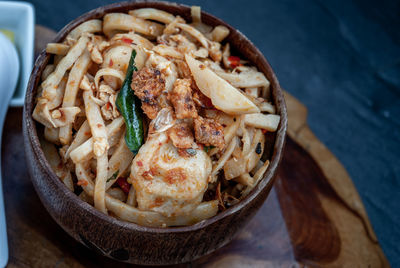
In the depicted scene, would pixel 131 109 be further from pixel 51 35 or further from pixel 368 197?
pixel 368 197

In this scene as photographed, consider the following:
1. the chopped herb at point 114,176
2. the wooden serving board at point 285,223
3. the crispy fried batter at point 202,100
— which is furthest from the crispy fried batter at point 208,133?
the wooden serving board at point 285,223

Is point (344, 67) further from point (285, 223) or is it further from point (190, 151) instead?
point (190, 151)

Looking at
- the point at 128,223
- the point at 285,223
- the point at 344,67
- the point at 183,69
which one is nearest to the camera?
the point at 128,223

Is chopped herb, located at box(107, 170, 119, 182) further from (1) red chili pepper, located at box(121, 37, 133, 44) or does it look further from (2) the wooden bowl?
(1) red chili pepper, located at box(121, 37, 133, 44)

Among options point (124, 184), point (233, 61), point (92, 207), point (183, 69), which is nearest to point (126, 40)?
point (183, 69)

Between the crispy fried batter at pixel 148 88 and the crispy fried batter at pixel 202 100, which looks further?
the crispy fried batter at pixel 202 100

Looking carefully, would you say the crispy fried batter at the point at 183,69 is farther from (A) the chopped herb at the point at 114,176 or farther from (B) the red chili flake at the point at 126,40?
(A) the chopped herb at the point at 114,176

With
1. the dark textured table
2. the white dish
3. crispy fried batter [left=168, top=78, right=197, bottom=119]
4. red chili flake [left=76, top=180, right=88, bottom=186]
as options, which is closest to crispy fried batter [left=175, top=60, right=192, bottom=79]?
crispy fried batter [left=168, top=78, right=197, bottom=119]

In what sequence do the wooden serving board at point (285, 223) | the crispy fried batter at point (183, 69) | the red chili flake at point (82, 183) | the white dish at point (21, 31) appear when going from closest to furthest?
1. the red chili flake at point (82, 183)
2. the crispy fried batter at point (183, 69)
3. the wooden serving board at point (285, 223)
4. the white dish at point (21, 31)
